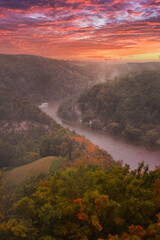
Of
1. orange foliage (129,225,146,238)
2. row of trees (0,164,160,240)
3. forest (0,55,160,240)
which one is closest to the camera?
orange foliage (129,225,146,238)

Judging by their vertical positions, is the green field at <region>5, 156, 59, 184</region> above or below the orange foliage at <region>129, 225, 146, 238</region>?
below

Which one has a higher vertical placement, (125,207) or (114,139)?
(125,207)

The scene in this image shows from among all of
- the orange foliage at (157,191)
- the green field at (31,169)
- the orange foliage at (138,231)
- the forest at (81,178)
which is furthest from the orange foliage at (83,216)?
the green field at (31,169)

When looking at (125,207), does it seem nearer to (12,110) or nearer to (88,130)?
(12,110)

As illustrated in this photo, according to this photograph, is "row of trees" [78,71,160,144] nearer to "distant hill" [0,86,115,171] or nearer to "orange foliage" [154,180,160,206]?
"distant hill" [0,86,115,171]

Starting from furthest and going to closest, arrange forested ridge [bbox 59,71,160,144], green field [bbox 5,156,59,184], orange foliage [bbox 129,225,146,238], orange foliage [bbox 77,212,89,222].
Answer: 1. forested ridge [bbox 59,71,160,144]
2. green field [bbox 5,156,59,184]
3. orange foliage [bbox 77,212,89,222]
4. orange foliage [bbox 129,225,146,238]

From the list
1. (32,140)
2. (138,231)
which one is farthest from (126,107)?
(138,231)

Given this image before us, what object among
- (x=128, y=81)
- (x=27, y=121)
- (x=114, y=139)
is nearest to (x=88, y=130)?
(x=114, y=139)

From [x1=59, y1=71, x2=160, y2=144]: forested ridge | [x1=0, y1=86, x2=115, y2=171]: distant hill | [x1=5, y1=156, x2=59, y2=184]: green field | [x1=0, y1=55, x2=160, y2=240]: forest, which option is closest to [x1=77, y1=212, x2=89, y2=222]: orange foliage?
[x1=0, y1=55, x2=160, y2=240]: forest
